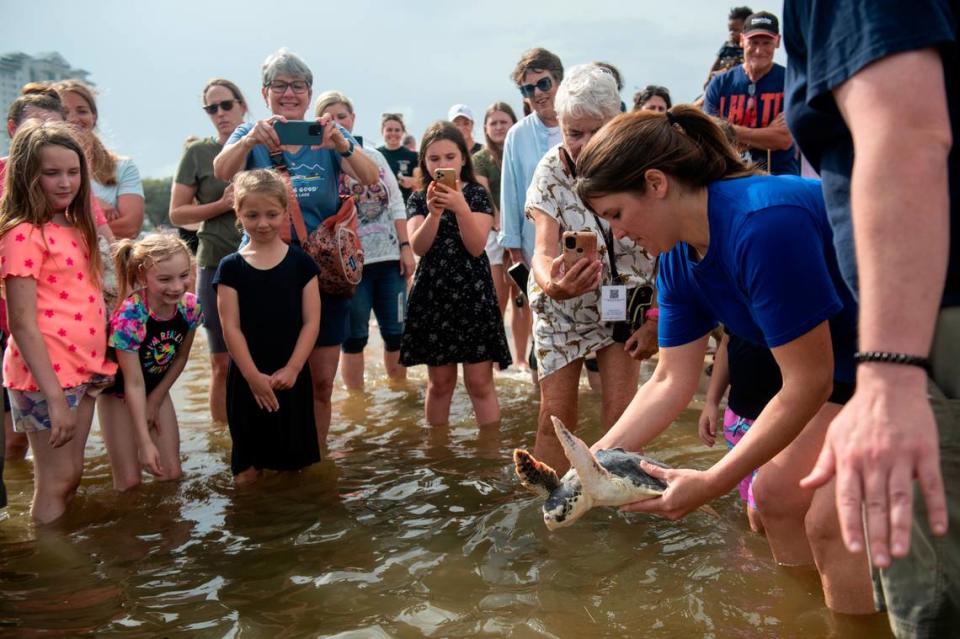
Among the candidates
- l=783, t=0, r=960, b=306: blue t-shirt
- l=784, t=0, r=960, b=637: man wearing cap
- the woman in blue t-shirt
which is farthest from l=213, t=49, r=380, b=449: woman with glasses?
l=784, t=0, r=960, b=637: man wearing cap

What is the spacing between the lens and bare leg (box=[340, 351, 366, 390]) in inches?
249

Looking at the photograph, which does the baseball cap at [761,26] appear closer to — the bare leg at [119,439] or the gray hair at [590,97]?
the gray hair at [590,97]

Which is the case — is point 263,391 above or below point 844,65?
below

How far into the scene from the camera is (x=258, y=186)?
4098 millimetres

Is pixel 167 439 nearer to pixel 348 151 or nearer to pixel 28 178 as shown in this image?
pixel 28 178

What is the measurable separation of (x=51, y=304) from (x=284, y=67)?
5.74 feet

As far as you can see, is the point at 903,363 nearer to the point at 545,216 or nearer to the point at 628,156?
the point at 628,156

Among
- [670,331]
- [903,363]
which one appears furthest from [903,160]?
[670,331]

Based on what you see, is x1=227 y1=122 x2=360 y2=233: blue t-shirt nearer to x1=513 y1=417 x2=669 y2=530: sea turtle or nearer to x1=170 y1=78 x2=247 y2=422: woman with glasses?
x1=170 y1=78 x2=247 y2=422: woman with glasses

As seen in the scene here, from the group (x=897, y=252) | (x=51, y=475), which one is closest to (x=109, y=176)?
(x=51, y=475)

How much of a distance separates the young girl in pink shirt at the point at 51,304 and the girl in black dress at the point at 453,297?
68.7 inches

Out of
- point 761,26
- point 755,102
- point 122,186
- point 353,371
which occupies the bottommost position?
point 353,371

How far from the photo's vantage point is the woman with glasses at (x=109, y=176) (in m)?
5.01

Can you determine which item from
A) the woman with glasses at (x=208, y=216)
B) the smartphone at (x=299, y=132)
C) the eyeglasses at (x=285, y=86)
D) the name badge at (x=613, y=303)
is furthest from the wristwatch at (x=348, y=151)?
the name badge at (x=613, y=303)
